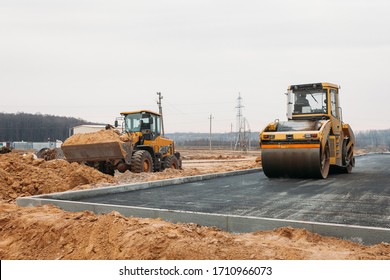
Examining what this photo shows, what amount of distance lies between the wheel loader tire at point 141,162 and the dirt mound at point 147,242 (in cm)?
774

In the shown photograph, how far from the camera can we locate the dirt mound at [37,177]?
10219mm

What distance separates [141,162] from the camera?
13.7m

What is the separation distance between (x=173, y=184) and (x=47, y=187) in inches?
135

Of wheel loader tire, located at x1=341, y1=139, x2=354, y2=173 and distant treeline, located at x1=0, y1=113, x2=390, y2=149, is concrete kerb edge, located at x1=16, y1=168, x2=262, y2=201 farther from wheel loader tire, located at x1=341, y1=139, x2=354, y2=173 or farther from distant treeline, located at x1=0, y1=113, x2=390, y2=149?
distant treeline, located at x1=0, y1=113, x2=390, y2=149

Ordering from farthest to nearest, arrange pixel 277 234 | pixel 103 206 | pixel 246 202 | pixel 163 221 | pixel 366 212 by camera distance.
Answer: pixel 246 202 → pixel 103 206 → pixel 366 212 → pixel 163 221 → pixel 277 234

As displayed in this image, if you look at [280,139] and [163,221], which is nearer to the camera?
[163,221]

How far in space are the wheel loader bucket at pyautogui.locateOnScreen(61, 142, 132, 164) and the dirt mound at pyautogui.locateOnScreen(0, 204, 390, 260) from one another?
293 inches

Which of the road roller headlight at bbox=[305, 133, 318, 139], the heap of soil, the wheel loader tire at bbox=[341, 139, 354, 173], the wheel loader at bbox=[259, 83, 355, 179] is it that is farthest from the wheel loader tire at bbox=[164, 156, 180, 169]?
the road roller headlight at bbox=[305, 133, 318, 139]

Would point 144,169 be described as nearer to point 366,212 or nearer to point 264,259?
point 366,212

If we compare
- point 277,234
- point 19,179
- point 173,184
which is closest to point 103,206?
point 277,234

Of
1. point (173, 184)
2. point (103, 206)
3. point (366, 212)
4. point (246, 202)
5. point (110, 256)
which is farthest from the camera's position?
point (173, 184)

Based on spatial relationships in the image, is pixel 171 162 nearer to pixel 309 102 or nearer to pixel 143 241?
pixel 309 102

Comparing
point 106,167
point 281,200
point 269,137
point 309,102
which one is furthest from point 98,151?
point 281,200

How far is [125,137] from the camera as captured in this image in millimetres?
13906
